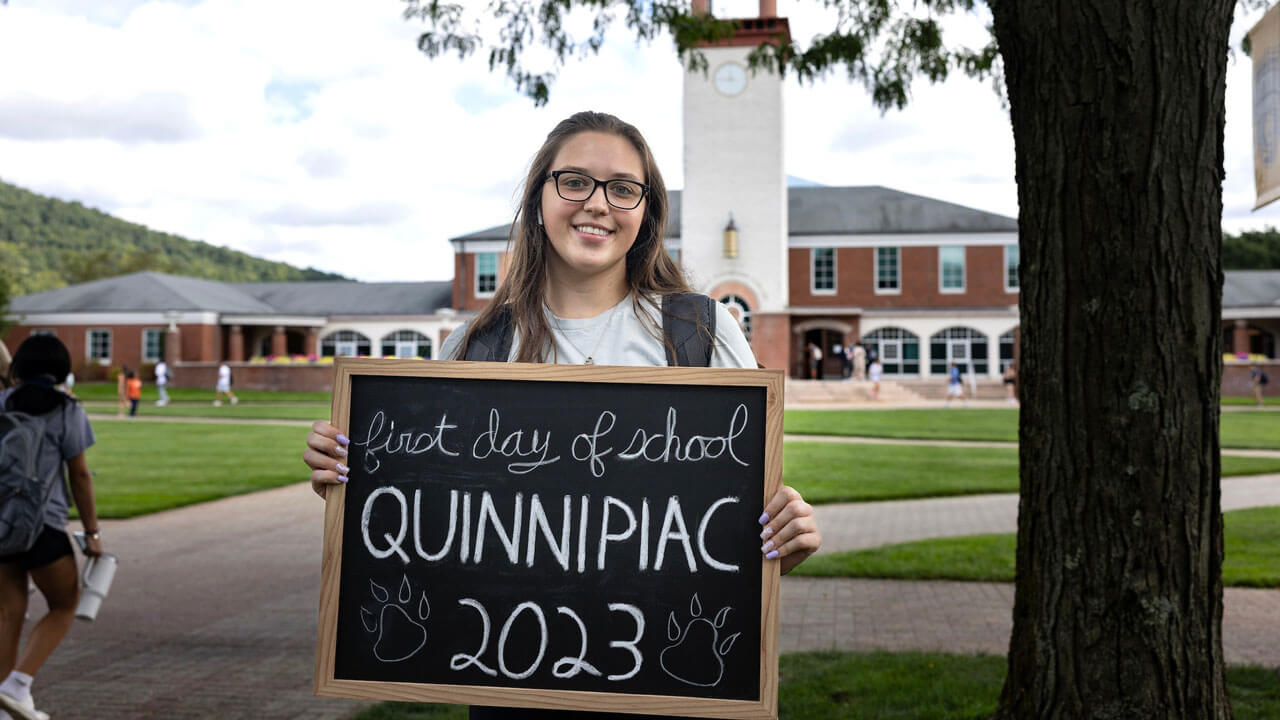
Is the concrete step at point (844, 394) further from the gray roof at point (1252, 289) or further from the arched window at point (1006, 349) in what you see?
the gray roof at point (1252, 289)

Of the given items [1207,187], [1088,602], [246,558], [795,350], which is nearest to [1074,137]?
[1207,187]

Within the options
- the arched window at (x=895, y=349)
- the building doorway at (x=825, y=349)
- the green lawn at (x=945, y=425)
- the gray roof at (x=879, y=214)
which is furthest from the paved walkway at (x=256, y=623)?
the gray roof at (x=879, y=214)

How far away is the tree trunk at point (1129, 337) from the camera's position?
336 centimetres

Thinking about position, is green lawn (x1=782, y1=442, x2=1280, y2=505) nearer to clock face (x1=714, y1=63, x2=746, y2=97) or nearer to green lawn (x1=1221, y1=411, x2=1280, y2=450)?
green lawn (x1=1221, y1=411, x2=1280, y2=450)

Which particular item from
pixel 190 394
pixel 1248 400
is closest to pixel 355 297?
pixel 190 394

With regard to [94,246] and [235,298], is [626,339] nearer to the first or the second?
[235,298]

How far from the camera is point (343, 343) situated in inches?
1983

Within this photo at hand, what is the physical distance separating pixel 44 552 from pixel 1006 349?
43.1 meters

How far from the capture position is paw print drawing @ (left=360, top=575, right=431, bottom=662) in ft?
7.59

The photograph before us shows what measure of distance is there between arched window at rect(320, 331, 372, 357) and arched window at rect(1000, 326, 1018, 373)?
29494 millimetres

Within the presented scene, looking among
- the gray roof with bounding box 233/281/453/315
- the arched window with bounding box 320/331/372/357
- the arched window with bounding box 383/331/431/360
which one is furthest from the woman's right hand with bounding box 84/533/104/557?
the arched window with bounding box 320/331/372/357

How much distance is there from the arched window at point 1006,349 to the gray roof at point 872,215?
4.96 metres

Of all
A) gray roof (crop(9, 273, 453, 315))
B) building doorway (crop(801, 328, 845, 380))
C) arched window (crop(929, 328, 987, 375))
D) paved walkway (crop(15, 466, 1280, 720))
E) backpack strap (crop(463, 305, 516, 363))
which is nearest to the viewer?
backpack strap (crop(463, 305, 516, 363))

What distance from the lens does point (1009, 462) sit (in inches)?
637
